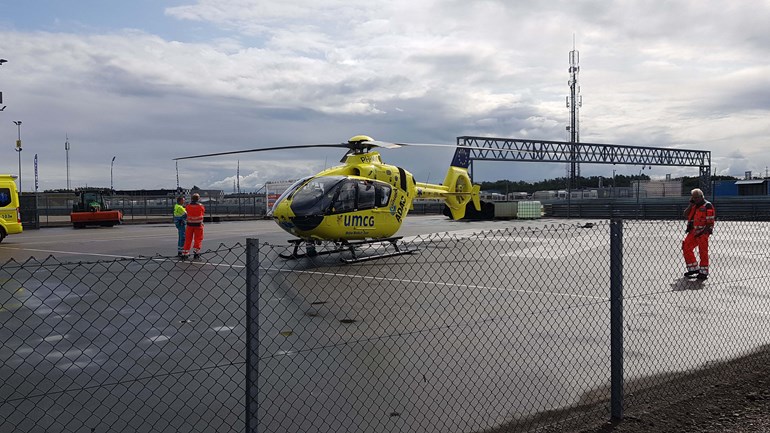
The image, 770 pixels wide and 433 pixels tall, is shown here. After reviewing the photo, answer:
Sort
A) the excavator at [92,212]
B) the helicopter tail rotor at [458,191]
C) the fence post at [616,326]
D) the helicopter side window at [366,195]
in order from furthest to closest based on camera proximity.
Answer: the excavator at [92,212]
the helicopter tail rotor at [458,191]
the helicopter side window at [366,195]
the fence post at [616,326]

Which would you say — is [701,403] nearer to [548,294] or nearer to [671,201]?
[548,294]

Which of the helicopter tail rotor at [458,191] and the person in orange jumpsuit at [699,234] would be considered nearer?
the person in orange jumpsuit at [699,234]

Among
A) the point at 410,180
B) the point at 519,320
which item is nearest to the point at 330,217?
the point at 410,180

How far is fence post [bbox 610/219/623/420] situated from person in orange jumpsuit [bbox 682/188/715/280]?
27.1 ft

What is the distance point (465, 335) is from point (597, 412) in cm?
278

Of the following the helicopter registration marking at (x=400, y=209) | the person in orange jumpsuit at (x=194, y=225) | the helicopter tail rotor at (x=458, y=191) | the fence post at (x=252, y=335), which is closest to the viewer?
the fence post at (x=252, y=335)

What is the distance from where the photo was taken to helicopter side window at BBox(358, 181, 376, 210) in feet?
52.0

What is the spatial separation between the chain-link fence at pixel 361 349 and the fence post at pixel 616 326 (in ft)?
0.04

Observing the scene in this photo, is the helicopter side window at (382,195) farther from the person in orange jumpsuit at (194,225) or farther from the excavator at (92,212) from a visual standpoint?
the excavator at (92,212)

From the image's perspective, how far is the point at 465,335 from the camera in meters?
7.55

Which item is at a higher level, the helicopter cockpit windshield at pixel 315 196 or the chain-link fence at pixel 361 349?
the helicopter cockpit windshield at pixel 315 196

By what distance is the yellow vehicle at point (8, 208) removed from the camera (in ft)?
71.8

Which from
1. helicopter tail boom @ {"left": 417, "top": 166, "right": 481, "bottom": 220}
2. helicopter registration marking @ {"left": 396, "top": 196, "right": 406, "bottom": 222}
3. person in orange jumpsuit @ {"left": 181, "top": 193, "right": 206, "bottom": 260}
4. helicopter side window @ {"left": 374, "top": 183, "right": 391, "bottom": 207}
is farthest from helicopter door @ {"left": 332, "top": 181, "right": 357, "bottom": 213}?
helicopter tail boom @ {"left": 417, "top": 166, "right": 481, "bottom": 220}

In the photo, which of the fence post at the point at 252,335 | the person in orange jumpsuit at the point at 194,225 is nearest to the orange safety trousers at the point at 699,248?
the fence post at the point at 252,335
